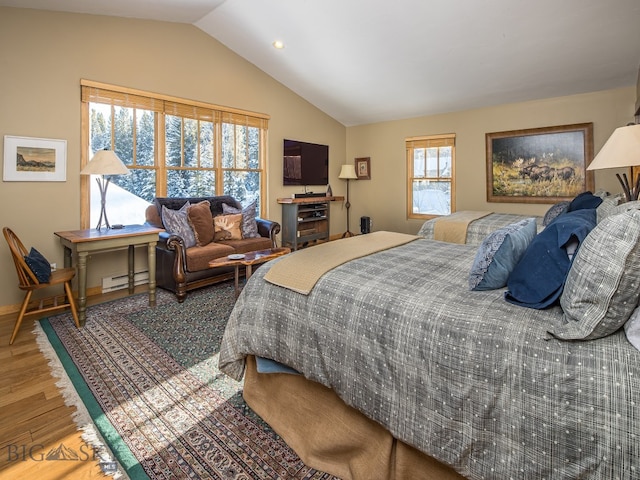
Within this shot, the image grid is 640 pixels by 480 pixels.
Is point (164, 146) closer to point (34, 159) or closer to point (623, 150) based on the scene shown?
point (34, 159)

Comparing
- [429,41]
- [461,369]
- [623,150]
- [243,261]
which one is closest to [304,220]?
[243,261]

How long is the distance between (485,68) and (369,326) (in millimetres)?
4461

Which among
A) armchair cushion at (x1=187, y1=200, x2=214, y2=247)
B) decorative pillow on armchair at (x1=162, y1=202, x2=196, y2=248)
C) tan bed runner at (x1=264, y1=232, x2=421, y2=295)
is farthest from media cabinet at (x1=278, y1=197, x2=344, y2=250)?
tan bed runner at (x1=264, y1=232, x2=421, y2=295)

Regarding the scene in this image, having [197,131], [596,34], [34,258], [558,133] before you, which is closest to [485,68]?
[596,34]

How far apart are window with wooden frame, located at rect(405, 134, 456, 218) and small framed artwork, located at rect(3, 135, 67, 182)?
208 inches

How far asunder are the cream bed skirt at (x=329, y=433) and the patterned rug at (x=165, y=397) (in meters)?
0.06

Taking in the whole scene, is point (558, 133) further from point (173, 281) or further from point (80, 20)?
point (80, 20)

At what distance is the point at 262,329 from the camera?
1.77m

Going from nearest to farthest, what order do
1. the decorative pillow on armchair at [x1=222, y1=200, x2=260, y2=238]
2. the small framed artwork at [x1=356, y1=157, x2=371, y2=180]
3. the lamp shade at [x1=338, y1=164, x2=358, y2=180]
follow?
the decorative pillow on armchair at [x1=222, y1=200, x2=260, y2=238]
the lamp shade at [x1=338, y1=164, x2=358, y2=180]
the small framed artwork at [x1=356, y1=157, x2=371, y2=180]

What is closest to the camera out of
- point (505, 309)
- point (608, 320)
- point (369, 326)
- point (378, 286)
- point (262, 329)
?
point (608, 320)

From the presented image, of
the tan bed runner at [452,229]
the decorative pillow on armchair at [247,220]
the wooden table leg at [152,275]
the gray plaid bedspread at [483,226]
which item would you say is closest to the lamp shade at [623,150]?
the gray plaid bedspread at [483,226]

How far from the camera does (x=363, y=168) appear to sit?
23.8 ft

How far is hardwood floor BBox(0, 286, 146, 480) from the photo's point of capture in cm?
152

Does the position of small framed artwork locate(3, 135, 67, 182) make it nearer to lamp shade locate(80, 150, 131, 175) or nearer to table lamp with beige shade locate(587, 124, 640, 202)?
lamp shade locate(80, 150, 131, 175)
